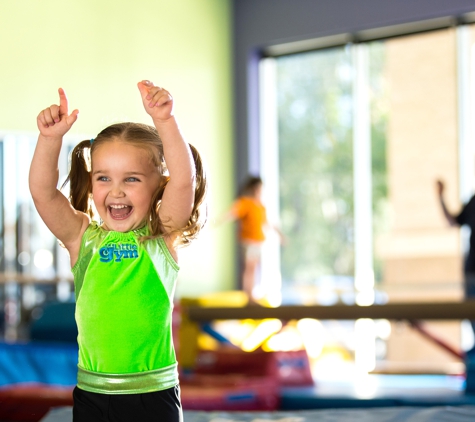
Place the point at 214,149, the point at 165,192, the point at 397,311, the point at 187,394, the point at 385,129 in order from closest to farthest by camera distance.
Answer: the point at 165,192
the point at 187,394
the point at 397,311
the point at 385,129
the point at 214,149

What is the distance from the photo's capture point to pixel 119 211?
1293 millimetres

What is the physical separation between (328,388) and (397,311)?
19.4 inches

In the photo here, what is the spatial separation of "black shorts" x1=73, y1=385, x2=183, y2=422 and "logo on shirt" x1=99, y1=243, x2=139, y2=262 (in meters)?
0.24

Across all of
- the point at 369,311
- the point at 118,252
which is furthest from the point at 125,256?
the point at 369,311

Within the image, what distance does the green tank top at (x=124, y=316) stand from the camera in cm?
126

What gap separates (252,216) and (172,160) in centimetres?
438

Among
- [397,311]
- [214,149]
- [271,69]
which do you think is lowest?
[397,311]

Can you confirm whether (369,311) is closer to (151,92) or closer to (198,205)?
(198,205)

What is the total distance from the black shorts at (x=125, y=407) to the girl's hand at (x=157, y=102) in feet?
1.59

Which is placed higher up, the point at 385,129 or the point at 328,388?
the point at 385,129

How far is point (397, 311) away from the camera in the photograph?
3.36 m

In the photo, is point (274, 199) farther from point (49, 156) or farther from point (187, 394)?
point (49, 156)

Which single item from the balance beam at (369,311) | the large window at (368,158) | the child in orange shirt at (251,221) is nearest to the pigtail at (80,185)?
the balance beam at (369,311)

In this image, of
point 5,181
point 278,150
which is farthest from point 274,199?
point 5,181
